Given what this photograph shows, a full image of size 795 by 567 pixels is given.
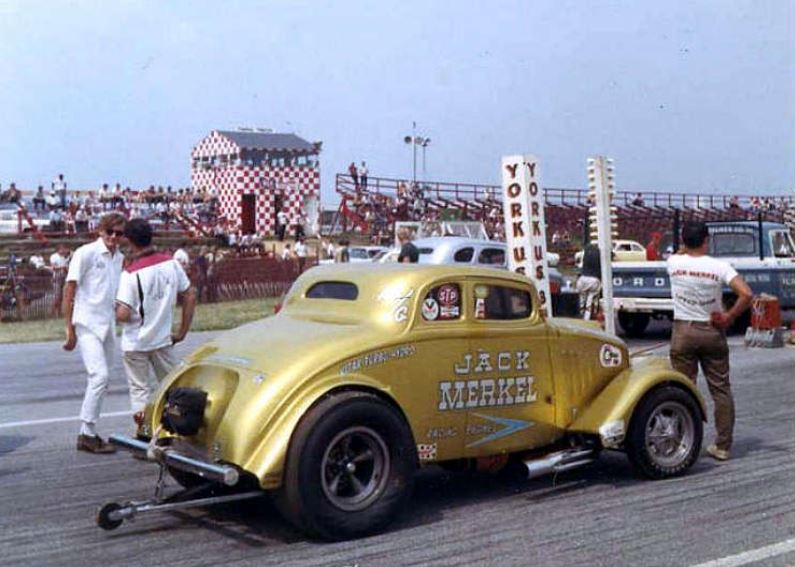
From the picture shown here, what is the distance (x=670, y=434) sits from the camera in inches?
286

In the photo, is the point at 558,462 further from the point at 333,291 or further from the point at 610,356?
the point at 333,291

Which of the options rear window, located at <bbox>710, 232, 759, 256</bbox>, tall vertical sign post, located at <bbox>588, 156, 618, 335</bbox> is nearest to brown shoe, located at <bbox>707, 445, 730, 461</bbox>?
tall vertical sign post, located at <bbox>588, 156, 618, 335</bbox>

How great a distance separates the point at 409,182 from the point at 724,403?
33.5 m

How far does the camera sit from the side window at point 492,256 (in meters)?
18.7

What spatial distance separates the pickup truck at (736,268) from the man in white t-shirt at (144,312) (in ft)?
34.1

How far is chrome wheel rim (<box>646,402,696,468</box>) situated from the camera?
281 inches

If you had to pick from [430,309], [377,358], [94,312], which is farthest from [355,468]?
[94,312]

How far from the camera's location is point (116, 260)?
26.9ft

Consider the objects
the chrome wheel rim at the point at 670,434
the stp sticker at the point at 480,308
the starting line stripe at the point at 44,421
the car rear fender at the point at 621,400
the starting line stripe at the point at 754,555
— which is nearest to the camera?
the starting line stripe at the point at 754,555

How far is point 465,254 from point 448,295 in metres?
12.1

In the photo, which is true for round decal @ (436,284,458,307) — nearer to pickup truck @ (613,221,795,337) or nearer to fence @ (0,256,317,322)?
pickup truck @ (613,221,795,337)

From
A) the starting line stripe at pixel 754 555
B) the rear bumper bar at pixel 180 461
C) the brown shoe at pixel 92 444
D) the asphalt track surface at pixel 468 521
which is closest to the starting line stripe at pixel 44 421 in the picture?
the asphalt track surface at pixel 468 521

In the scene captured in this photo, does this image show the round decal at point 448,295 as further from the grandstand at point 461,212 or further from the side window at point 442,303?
the grandstand at point 461,212

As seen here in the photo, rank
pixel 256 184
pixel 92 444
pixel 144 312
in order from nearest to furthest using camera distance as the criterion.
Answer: pixel 144 312 → pixel 92 444 → pixel 256 184
